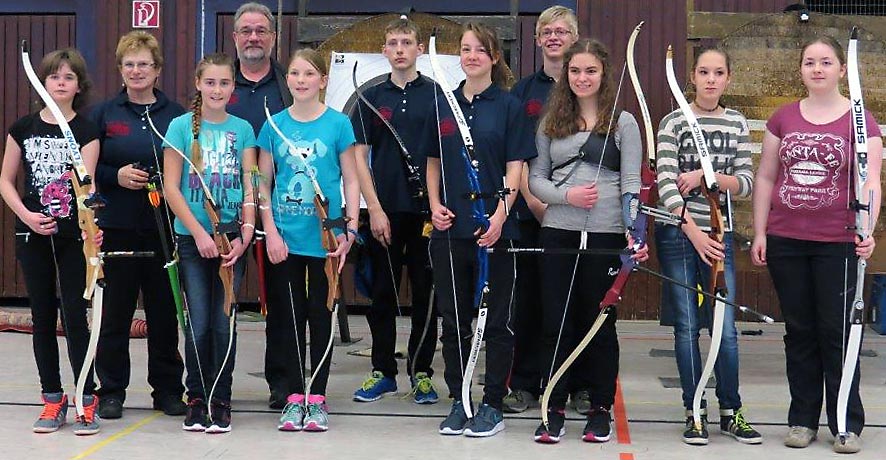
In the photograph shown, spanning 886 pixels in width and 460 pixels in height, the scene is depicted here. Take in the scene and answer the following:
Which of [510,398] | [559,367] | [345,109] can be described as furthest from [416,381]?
[345,109]

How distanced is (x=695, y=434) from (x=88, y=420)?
234 cm

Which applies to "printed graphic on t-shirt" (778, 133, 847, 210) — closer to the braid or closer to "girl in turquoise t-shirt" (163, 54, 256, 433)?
"girl in turquoise t-shirt" (163, 54, 256, 433)

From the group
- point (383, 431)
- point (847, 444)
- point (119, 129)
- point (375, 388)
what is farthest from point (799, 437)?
point (119, 129)

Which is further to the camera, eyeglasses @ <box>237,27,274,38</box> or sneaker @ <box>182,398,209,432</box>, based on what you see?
eyeglasses @ <box>237,27,274,38</box>

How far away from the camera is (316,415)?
16.2 ft

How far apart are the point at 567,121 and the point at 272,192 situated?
3.96 ft

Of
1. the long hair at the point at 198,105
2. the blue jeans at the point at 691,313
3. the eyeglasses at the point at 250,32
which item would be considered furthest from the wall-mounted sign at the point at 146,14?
the blue jeans at the point at 691,313

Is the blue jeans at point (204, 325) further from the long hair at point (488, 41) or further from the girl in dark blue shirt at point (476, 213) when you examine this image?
the long hair at point (488, 41)

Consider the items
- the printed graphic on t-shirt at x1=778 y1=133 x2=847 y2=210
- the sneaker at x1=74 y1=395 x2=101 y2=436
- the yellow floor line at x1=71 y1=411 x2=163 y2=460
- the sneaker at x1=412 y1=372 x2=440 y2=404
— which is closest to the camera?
the yellow floor line at x1=71 y1=411 x2=163 y2=460

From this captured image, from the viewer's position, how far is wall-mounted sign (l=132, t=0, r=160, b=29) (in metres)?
8.96

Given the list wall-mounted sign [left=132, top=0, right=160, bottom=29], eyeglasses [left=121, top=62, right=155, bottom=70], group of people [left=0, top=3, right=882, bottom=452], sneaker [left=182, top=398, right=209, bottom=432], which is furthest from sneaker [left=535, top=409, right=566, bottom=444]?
wall-mounted sign [left=132, top=0, right=160, bottom=29]

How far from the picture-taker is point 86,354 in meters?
4.93

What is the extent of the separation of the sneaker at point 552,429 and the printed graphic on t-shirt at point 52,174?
2.00 m

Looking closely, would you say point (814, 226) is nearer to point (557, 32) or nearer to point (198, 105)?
point (557, 32)
